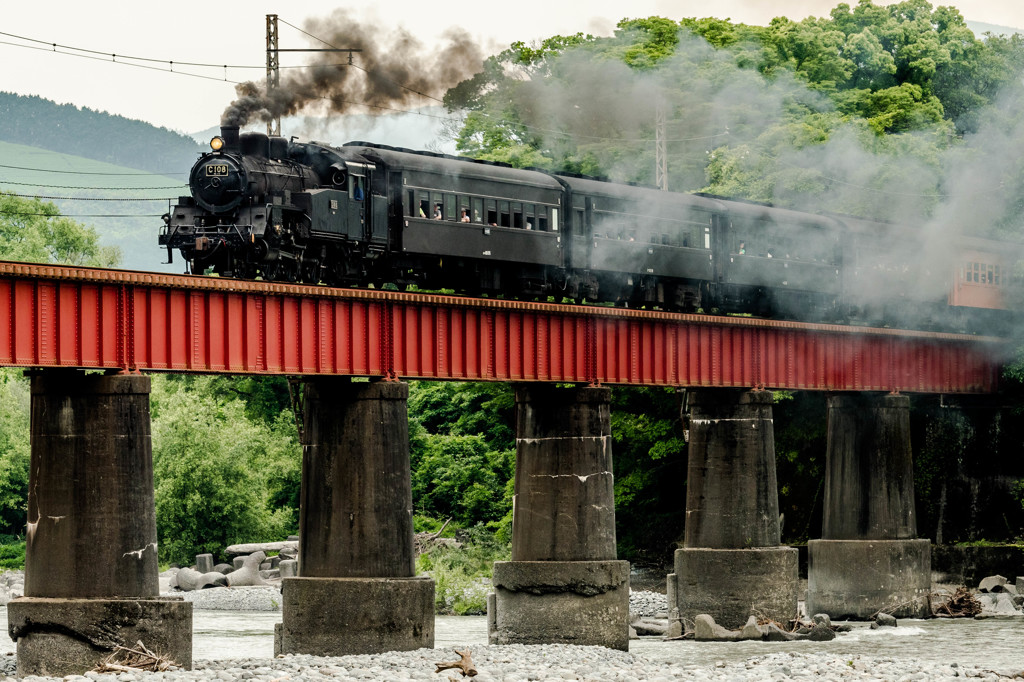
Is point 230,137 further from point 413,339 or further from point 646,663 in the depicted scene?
point 646,663

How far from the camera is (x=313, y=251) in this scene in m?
38.7

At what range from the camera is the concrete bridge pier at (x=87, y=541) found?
2886 centimetres

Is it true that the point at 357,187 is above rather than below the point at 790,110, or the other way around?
below

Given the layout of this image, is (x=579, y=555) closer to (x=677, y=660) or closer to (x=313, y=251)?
(x=677, y=660)

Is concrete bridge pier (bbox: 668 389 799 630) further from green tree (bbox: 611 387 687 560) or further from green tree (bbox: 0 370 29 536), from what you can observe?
green tree (bbox: 0 370 29 536)

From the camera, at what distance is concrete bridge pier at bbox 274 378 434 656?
33.8m

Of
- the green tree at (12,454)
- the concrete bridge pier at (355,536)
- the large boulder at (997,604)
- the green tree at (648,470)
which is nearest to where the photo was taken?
the concrete bridge pier at (355,536)

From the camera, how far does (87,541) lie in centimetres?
2916

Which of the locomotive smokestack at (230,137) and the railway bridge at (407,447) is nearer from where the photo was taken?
the railway bridge at (407,447)

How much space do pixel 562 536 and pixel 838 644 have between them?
26.7ft

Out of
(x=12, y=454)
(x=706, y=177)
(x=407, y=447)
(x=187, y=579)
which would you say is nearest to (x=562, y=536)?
(x=407, y=447)

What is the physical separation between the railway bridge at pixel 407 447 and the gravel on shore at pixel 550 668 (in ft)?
5.02

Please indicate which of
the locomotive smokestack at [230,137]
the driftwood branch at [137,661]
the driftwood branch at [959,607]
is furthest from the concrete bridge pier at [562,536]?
the driftwood branch at [959,607]

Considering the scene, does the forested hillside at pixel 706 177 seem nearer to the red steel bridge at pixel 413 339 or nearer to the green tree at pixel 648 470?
the green tree at pixel 648 470
